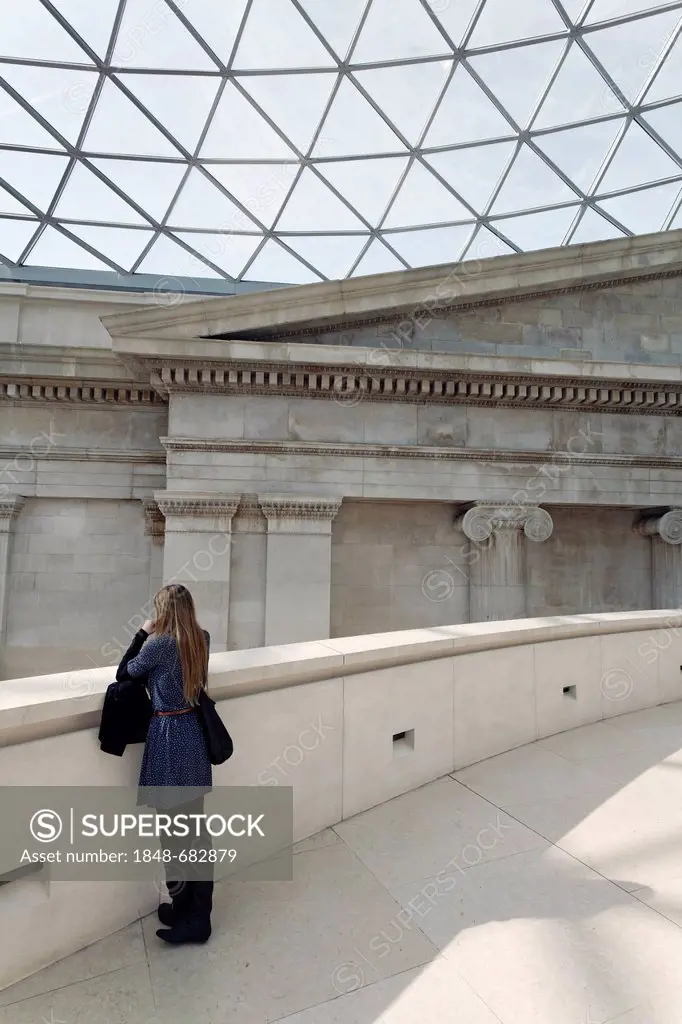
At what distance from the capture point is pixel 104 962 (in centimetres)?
288

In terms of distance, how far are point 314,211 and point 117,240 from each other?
867 centimetres

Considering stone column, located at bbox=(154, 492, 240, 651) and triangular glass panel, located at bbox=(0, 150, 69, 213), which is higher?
triangular glass panel, located at bbox=(0, 150, 69, 213)

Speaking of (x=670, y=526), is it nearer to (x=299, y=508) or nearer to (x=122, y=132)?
(x=299, y=508)

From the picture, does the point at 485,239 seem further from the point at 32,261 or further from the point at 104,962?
the point at 104,962

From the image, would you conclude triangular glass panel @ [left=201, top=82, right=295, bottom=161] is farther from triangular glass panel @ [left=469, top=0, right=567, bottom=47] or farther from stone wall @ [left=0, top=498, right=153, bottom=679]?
stone wall @ [left=0, top=498, right=153, bottom=679]

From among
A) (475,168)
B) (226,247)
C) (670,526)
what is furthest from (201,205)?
(670,526)

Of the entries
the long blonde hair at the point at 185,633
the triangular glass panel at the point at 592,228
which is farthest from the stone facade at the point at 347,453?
the triangular glass panel at the point at 592,228

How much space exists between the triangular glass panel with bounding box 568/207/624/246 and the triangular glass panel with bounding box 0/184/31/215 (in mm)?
22748

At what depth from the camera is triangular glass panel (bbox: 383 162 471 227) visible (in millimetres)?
24531

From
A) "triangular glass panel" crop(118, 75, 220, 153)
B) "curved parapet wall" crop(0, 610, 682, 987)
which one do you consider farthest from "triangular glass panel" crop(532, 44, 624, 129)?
"curved parapet wall" crop(0, 610, 682, 987)

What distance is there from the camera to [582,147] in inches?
910

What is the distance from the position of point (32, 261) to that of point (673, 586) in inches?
1061

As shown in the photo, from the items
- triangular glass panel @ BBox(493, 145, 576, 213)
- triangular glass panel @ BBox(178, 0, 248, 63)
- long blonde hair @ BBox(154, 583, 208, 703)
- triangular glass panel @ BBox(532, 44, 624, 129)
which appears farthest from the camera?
triangular glass panel @ BBox(493, 145, 576, 213)

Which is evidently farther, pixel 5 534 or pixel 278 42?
pixel 278 42
